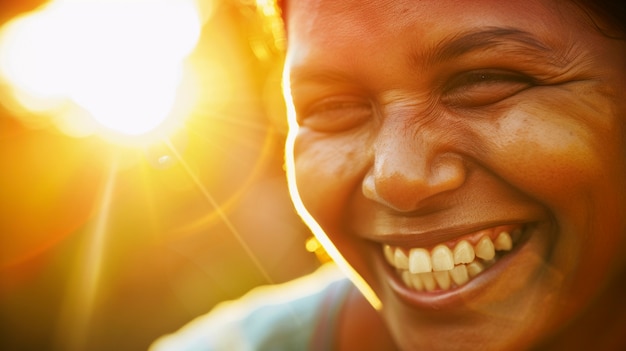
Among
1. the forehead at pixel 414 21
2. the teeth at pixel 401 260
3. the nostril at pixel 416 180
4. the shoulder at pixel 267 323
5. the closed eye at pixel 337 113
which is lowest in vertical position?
the shoulder at pixel 267 323

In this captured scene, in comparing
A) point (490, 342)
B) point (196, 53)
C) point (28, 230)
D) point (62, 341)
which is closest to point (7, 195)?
point (28, 230)

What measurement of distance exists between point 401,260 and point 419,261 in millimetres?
72

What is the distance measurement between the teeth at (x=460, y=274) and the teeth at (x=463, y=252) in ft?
0.10

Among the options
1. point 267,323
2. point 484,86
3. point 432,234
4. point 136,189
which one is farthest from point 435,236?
point 136,189

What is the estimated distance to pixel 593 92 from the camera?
105cm

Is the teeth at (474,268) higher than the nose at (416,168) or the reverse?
the reverse

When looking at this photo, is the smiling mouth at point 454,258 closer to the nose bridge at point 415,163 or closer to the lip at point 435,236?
the lip at point 435,236

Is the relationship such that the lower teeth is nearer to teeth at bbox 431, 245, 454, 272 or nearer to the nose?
teeth at bbox 431, 245, 454, 272

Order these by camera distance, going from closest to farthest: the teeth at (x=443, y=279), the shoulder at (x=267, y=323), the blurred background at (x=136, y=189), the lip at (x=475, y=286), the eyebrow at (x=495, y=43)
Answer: the eyebrow at (x=495, y=43), the lip at (x=475, y=286), the teeth at (x=443, y=279), the shoulder at (x=267, y=323), the blurred background at (x=136, y=189)

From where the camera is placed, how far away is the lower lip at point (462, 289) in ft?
3.81

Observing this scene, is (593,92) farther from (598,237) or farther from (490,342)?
(490,342)

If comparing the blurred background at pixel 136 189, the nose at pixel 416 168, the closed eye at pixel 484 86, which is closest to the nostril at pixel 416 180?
the nose at pixel 416 168

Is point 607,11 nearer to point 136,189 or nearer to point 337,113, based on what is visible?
point 337,113

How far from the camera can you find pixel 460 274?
125 centimetres
